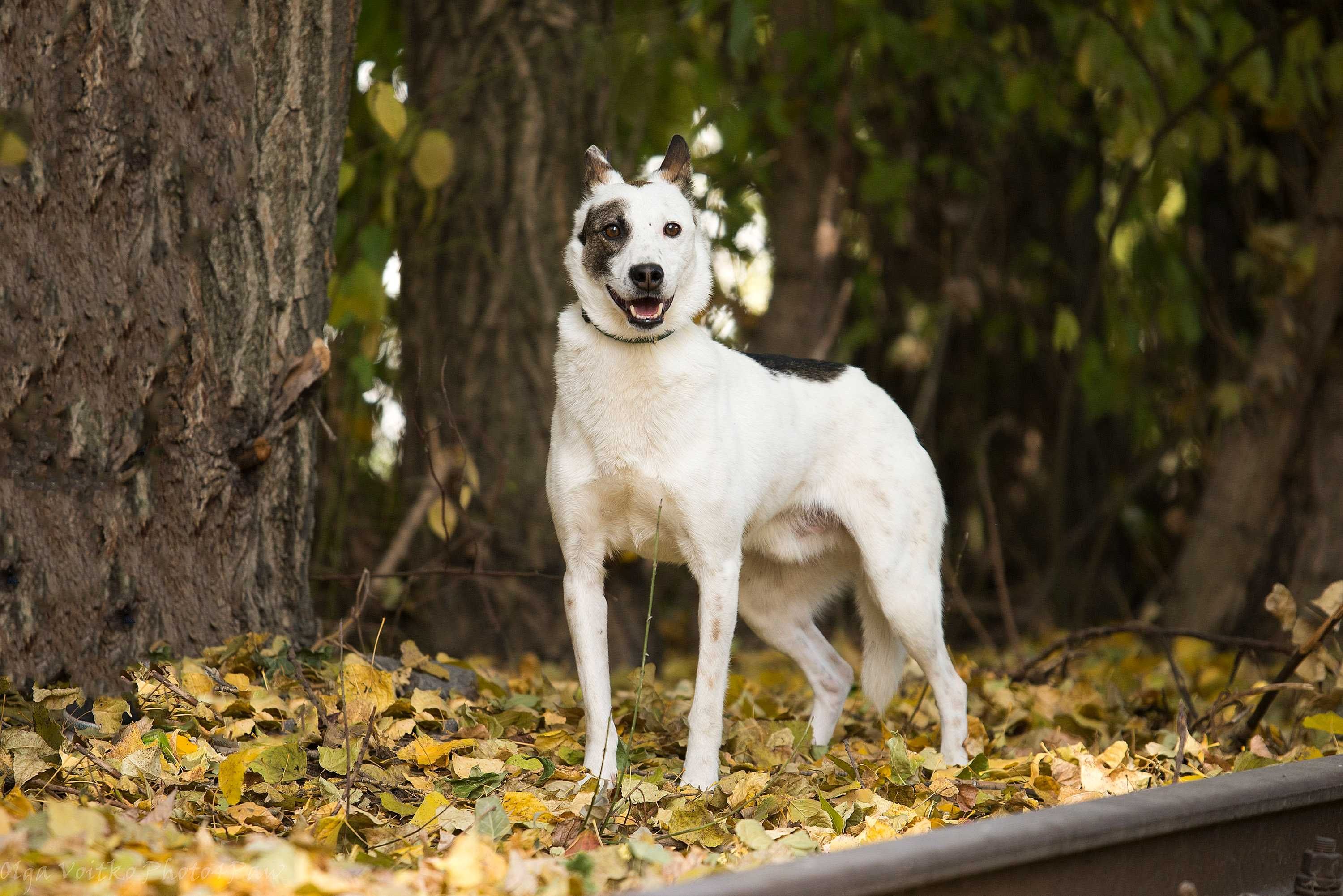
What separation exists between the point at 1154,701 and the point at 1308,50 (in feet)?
11.1

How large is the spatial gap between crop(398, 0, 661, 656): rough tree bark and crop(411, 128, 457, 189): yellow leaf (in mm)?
918

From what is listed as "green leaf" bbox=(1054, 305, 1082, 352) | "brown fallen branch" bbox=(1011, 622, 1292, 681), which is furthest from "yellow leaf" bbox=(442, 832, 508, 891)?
"green leaf" bbox=(1054, 305, 1082, 352)

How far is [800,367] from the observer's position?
4.43m

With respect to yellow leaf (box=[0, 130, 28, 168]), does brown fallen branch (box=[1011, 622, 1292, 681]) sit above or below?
below

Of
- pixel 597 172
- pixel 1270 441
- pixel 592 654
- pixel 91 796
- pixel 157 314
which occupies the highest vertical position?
pixel 597 172

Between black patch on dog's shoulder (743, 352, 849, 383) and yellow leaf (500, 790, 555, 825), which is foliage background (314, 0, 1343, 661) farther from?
yellow leaf (500, 790, 555, 825)

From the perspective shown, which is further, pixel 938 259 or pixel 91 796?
pixel 938 259

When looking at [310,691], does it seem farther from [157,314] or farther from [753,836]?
[753,836]

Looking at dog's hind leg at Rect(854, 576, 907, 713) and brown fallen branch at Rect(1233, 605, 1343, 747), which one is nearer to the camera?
brown fallen branch at Rect(1233, 605, 1343, 747)

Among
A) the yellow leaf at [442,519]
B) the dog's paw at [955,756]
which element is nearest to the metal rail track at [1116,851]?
the dog's paw at [955,756]

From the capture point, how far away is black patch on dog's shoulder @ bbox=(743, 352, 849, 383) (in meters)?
4.36

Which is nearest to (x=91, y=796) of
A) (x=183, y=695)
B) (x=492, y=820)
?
(x=183, y=695)

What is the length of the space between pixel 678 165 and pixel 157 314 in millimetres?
1625

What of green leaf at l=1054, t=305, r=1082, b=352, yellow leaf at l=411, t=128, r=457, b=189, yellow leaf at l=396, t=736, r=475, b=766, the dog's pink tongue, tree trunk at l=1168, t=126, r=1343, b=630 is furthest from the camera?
green leaf at l=1054, t=305, r=1082, b=352
